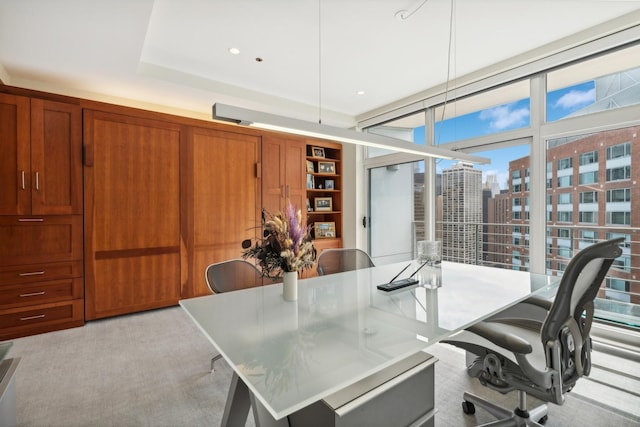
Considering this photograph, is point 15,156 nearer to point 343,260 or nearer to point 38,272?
point 38,272

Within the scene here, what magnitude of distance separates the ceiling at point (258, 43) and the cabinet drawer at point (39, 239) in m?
1.47

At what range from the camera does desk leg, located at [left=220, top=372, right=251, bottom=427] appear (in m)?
1.47

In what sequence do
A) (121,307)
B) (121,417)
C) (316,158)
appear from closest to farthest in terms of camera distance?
1. (121,417)
2. (121,307)
3. (316,158)

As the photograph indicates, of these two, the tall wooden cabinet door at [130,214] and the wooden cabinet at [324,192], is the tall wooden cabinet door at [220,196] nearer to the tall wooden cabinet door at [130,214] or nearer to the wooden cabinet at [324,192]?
the tall wooden cabinet door at [130,214]

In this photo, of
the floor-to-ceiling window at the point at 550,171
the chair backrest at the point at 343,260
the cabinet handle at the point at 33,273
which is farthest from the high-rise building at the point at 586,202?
the cabinet handle at the point at 33,273

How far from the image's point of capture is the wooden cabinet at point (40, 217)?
2.91m

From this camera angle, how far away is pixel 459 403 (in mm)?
1953

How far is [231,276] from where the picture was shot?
261 centimetres

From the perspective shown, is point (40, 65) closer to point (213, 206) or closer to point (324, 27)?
point (213, 206)

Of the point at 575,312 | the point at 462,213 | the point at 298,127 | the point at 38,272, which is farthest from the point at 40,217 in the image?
the point at 462,213

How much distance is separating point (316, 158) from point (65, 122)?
10.9 feet

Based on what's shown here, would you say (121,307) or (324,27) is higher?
(324,27)

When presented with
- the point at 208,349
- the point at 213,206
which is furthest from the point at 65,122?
the point at 208,349

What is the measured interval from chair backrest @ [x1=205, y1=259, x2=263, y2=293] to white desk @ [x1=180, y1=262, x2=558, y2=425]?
1.78 feet
